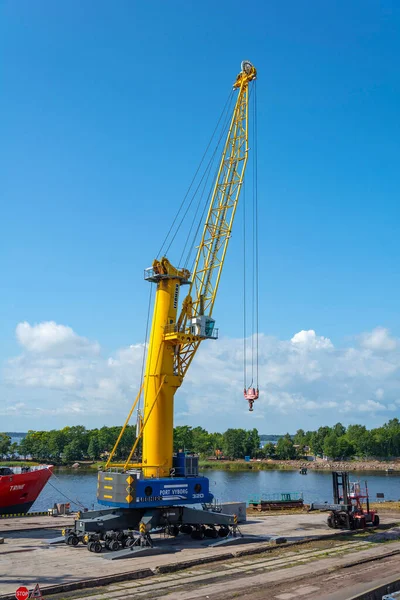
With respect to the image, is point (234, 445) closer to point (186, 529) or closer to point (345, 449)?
point (345, 449)

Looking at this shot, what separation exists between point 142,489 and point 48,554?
17.0 ft

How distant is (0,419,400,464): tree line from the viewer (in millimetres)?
155000

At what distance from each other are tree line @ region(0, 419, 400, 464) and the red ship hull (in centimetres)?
11518

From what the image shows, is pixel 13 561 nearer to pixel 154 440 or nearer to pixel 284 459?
pixel 154 440

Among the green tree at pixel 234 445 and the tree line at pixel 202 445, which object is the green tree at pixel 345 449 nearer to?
the tree line at pixel 202 445

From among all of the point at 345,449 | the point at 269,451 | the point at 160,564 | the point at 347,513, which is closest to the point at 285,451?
the point at 269,451

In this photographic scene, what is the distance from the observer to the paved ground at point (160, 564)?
1795 cm

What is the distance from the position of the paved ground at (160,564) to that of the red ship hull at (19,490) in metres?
7.56

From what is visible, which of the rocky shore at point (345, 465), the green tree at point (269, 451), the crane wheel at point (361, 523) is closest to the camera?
the crane wheel at point (361, 523)

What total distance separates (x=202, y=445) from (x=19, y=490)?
154 meters

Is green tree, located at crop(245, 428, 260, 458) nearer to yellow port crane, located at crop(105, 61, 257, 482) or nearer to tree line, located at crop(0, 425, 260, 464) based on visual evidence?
tree line, located at crop(0, 425, 260, 464)

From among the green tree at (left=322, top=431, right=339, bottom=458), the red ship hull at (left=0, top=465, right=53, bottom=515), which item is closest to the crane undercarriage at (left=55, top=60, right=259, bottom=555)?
the red ship hull at (left=0, top=465, right=53, bottom=515)

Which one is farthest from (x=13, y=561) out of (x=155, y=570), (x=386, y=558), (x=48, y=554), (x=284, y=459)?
(x=284, y=459)

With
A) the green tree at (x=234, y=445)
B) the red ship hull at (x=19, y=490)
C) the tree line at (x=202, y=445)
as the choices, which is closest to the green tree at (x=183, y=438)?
the tree line at (x=202, y=445)
